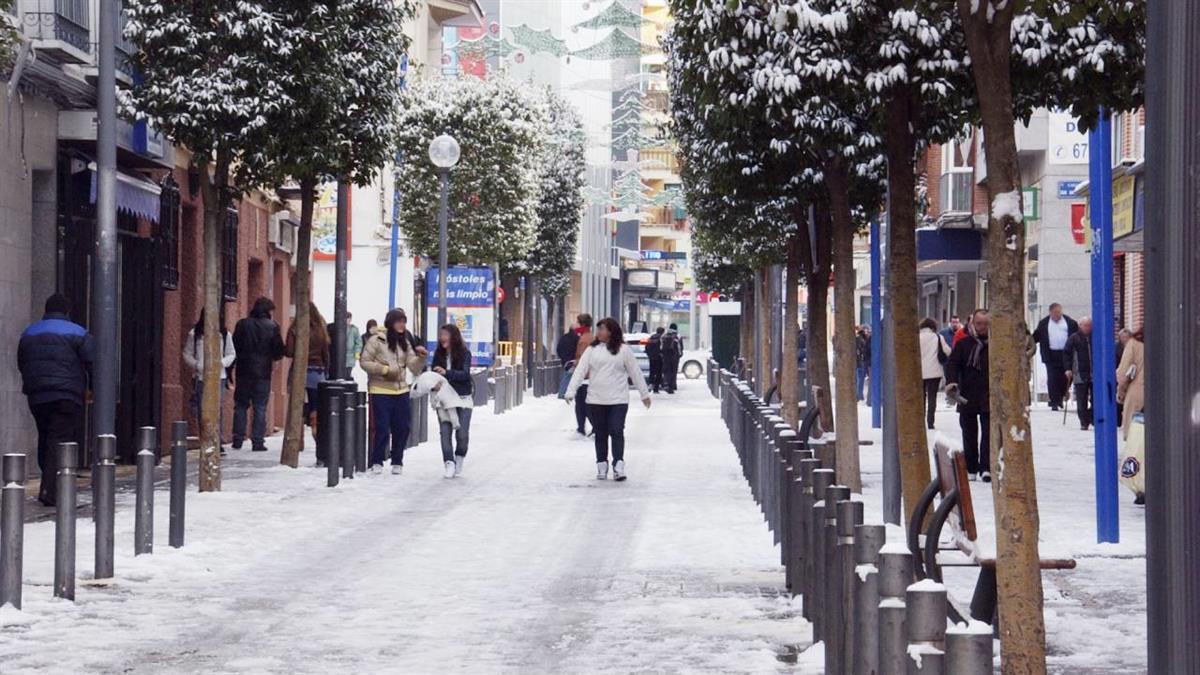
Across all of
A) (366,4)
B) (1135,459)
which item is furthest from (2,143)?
(1135,459)

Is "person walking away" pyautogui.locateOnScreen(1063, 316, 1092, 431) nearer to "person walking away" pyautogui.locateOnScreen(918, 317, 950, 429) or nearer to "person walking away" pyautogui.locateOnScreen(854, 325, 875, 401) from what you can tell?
"person walking away" pyautogui.locateOnScreen(918, 317, 950, 429)

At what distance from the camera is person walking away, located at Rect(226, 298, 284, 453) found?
25.7 m

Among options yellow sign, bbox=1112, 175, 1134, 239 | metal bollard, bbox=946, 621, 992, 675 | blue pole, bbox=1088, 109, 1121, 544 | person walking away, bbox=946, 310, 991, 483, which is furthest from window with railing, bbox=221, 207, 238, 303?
metal bollard, bbox=946, 621, 992, 675

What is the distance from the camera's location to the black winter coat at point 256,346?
25.7 m

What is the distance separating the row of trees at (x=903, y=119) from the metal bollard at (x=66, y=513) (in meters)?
4.09

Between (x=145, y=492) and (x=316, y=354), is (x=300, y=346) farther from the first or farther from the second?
(x=145, y=492)

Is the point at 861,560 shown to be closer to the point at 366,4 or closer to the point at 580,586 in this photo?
the point at 580,586

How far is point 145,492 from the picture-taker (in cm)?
1308

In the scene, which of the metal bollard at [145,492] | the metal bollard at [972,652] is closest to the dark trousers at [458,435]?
the metal bollard at [145,492]

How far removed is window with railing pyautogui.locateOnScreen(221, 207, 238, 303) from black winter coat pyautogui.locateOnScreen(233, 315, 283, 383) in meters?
2.43

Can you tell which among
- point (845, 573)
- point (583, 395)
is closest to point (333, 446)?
point (583, 395)

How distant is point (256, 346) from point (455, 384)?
3.90 meters

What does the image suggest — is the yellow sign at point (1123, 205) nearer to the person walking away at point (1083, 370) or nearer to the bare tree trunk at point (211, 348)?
the person walking away at point (1083, 370)

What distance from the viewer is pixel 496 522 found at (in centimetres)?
1678
